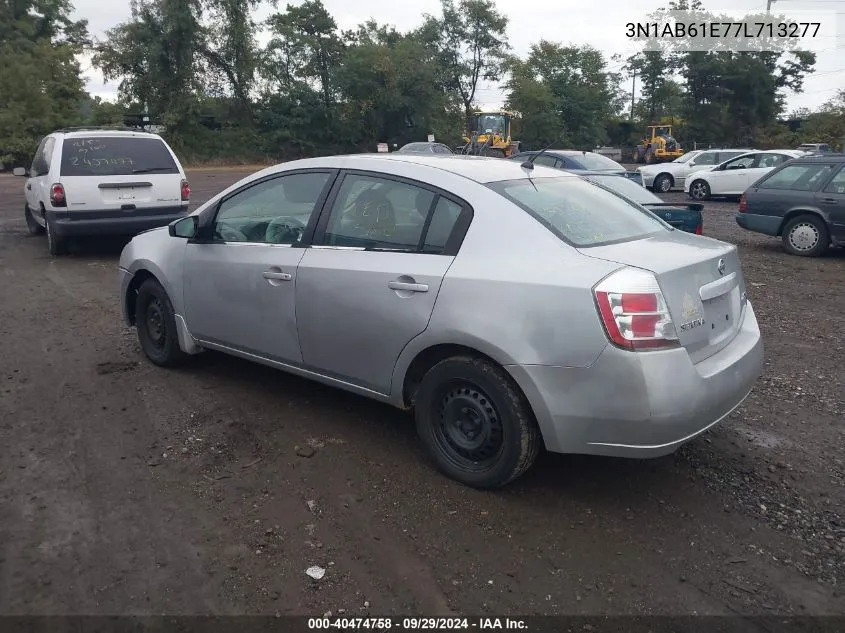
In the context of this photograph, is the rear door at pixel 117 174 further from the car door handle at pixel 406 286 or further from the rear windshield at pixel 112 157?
the car door handle at pixel 406 286

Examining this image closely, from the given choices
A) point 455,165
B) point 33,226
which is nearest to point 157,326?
point 455,165

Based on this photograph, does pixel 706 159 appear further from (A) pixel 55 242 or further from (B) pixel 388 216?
(B) pixel 388 216

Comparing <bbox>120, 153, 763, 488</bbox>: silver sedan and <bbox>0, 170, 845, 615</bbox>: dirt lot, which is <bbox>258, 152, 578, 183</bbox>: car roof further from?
<bbox>0, 170, 845, 615</bbox>: dirt lot

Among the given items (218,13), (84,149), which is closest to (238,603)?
(84,149)

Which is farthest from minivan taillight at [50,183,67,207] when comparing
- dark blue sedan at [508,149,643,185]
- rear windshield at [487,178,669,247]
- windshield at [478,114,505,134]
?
windshield at [478,114,505,134]

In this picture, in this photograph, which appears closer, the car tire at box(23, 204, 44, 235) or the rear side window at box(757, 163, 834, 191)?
the rear side window at box(757, 163, 834, 191)

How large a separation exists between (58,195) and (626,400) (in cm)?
945

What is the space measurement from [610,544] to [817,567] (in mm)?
883

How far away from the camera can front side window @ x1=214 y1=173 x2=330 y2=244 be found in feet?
15.0

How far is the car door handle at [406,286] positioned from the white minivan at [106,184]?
25.8 feet

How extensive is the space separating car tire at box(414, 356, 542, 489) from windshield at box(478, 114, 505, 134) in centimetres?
3662

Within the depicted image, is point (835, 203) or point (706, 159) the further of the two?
point (706, 159)

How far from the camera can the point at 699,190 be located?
21641 mm

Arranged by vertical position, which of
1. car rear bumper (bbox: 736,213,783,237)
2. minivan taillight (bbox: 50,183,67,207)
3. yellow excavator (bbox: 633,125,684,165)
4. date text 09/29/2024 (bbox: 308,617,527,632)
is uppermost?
yellow excavator (bbox: 633,125,684,165)
